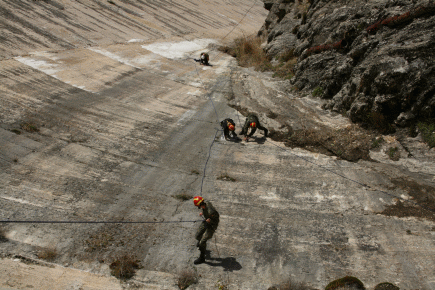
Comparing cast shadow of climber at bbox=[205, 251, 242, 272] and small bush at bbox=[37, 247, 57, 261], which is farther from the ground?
cast shadow of climber at bbox=[205, 251, 242, 272]

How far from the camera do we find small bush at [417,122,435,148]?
38.8 feet

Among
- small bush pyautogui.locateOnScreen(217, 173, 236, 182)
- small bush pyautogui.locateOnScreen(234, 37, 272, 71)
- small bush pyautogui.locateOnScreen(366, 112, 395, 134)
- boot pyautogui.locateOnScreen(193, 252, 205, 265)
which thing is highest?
small bush pyautogui.locateOnScreen(234, 37, 272, 71)

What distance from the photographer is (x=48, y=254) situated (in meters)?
8.00

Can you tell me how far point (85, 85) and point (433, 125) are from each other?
55.0 feet

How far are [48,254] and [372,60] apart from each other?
48.9 ft

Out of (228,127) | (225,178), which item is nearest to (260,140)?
(228,127)

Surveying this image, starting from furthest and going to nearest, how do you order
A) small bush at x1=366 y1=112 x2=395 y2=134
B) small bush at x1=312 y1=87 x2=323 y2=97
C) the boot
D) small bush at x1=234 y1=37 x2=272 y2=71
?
small bush at x1=234 y1=37 x2=272 y2=71, small bush at x1=312 y1=87 x2=323 y2=97, small bush at x1=366 y1=112 x2=395 y2=134, the boot

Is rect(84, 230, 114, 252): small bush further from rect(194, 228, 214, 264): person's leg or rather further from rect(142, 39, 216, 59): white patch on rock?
rect(142, 39, 216, 59): white patch on rock

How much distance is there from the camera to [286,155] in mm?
13039

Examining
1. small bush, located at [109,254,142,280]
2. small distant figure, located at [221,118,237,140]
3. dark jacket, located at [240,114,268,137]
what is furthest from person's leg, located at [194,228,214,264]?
dark jacket, located at [240,114,268,137]

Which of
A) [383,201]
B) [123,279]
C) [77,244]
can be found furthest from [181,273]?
[383,201]

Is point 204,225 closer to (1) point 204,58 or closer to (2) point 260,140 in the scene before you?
(2) point 260,140

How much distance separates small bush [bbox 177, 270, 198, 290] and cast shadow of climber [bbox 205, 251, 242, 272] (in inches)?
20.5

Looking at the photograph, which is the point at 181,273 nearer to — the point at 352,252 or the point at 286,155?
the point at 352,252
